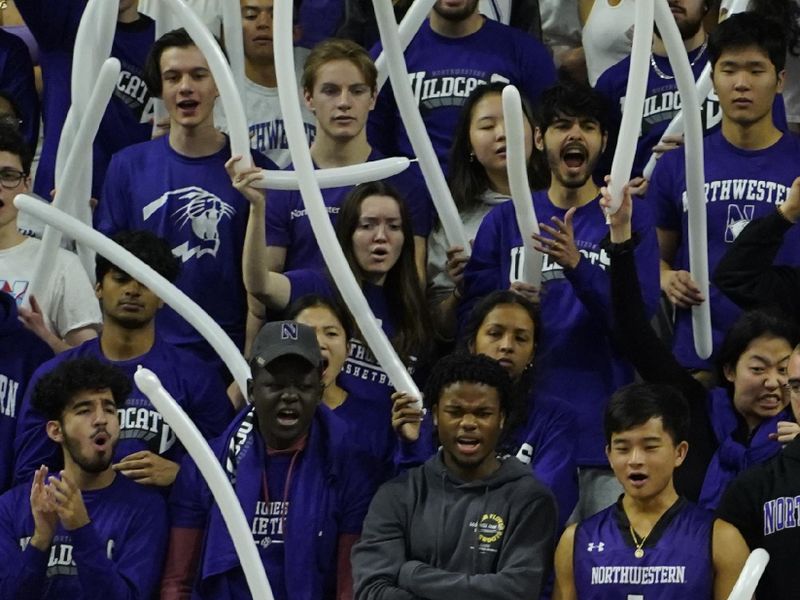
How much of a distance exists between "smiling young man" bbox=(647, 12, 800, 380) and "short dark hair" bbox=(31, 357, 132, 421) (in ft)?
6.46

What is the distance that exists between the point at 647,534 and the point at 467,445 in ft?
2.04

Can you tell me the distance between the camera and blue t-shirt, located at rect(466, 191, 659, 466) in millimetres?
7852

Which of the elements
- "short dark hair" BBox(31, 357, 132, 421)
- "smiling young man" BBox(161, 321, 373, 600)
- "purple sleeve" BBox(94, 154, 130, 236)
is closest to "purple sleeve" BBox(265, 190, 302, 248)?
"purple sleeve" BBox(94, 154, 130, 236)

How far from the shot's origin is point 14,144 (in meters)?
8.46

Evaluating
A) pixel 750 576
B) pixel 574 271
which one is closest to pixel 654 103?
pixel 574 271

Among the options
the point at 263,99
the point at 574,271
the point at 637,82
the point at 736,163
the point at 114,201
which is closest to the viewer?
the point at 637,82

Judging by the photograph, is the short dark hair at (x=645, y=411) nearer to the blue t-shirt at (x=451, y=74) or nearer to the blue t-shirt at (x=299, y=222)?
the blue t-shirt at (x=299, y=222)

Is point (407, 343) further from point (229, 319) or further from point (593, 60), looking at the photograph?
point (593, 60)

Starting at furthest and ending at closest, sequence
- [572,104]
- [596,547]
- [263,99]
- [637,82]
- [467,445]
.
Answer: [263,99] → [572,104] → [637,82] → [467,445] → [596,547]

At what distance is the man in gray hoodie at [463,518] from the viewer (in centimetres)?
678

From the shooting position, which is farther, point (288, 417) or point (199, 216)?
point (199, 216)

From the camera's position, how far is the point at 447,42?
9.27 meters

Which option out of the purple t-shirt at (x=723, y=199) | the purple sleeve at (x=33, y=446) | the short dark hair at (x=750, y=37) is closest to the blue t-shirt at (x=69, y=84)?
the purple sleeve at (x=33, y=446)

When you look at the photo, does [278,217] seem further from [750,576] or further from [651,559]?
[750,576]
